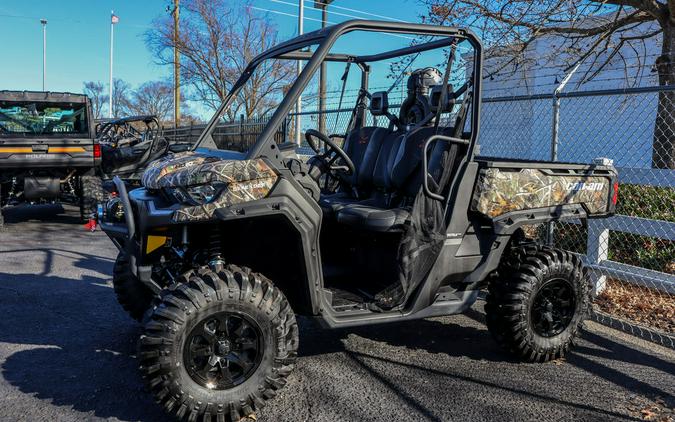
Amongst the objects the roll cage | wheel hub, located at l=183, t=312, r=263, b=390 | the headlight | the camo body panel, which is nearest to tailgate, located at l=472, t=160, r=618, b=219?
the roll cage

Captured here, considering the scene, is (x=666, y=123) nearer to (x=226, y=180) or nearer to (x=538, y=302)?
(x=538, y=302)

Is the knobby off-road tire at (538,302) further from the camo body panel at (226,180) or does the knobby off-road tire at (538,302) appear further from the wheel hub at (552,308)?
the camo body panel at (226,180)

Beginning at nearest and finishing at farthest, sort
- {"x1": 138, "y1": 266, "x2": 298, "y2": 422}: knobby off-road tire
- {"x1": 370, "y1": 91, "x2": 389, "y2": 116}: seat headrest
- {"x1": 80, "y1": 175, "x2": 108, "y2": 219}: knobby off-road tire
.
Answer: {"x1": 138, "y1": 266, "x2": 298, "y2": 422}: knobby off-road tire
{"x1": 370, "y1": 91, "x2": 389, "y2": 116}: seat headrest
{"x1": 80, "y1": 175, "x2": 108, "y2": 219}: knobby off-road tire

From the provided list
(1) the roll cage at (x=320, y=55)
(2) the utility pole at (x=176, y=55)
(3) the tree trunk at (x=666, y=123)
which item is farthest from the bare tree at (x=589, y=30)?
(2) the utility pole at (x=176, y=55)

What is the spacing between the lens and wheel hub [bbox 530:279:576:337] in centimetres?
436

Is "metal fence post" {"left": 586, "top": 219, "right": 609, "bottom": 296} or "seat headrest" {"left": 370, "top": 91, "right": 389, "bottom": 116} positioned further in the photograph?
→ "metal fence post" {"left": 586, "top": 219, "right": 609, "bottom": 296}

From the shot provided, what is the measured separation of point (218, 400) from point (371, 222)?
1.42 m

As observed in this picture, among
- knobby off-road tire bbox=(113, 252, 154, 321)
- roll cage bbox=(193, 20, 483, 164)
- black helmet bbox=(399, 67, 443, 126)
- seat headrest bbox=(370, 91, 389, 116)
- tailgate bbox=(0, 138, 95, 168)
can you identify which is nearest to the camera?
roll cage bbox=(193, 20, 483, 164)

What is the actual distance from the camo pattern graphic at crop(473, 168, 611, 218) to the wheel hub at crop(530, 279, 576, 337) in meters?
0.58

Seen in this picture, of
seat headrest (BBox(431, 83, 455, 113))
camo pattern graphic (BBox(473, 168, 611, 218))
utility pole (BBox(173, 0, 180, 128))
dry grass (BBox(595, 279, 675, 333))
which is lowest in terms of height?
dry grass (BBox(595, 279, 675, 333))

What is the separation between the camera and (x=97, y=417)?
3.39 meters

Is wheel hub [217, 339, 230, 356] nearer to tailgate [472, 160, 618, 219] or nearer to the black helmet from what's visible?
tailgate [472, 160, 618, 219]

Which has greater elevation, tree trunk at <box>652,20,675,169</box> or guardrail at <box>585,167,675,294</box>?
tree trunk at <box>652,20,675,169</box>

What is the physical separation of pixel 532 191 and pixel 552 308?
33.9 inches
